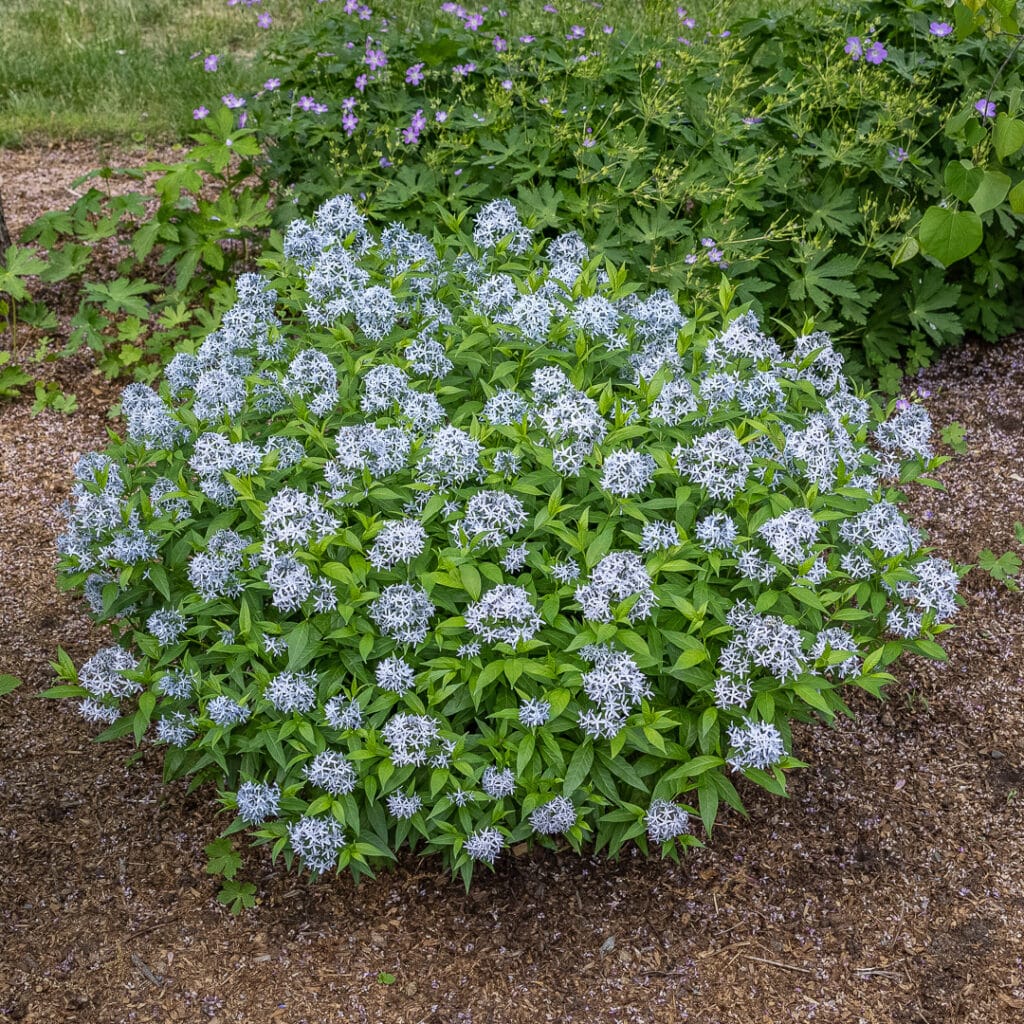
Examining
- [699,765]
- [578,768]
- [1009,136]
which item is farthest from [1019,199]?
[578,768]

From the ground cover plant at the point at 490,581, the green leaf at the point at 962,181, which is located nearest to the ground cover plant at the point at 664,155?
the green leaf at the point at 962,181

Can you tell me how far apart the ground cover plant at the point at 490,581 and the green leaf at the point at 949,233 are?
0.47 m

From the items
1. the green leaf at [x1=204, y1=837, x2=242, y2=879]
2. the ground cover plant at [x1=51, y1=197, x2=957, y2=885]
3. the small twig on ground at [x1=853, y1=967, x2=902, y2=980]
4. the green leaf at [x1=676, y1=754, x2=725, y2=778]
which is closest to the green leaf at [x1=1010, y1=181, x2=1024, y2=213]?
the ground cover plant at [x1=51, y1=197, x2=957, y2=885]

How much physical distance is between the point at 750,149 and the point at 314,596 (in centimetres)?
286

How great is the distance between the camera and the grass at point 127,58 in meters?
7.33

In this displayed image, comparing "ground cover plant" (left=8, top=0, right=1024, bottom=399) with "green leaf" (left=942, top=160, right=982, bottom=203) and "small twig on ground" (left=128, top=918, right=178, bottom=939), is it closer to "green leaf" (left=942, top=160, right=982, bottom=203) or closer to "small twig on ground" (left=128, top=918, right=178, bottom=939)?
"green leaf" (left=942, top=160, right=982, bottom=203)

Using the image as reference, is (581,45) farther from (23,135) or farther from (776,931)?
(23,135)

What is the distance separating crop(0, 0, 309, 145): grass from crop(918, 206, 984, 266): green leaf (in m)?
5.73

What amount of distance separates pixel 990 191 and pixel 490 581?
1.52 metres

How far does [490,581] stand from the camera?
8.38 feet

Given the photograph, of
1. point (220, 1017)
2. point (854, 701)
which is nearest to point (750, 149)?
point (854, 701)

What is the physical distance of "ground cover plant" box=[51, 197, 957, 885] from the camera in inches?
96.3

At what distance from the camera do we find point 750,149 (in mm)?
4367

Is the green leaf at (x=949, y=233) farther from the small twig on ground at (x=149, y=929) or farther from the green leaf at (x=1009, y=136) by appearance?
the small twig on ground at (x=149, y=929)
